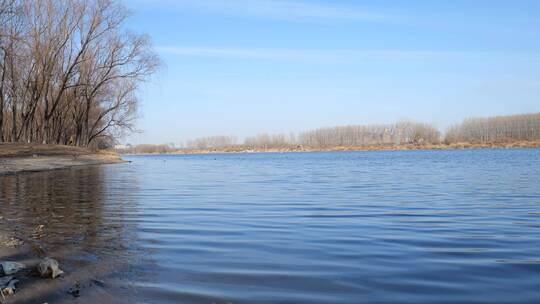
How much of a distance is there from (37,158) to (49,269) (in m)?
29.7

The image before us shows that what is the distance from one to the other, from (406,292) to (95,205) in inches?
375

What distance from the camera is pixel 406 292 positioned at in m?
4.66

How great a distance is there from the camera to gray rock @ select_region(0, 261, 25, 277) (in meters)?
5.06

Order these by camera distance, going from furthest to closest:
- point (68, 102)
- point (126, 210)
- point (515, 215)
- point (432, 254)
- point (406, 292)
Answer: point (68, 102) → point (126, 210) → point (515, 215) → point (432, 254) → point (406, 292)

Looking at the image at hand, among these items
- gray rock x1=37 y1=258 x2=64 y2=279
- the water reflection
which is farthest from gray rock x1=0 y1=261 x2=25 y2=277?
the water reflection

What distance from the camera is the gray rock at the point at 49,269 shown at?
5.08 metres

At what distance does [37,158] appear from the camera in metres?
31.7

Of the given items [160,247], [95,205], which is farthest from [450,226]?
[95,205]

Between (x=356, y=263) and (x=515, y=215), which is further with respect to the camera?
(x=515, y=215)

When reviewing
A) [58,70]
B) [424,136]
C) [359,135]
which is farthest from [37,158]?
[359,135]

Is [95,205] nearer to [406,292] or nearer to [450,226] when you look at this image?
[450,226]

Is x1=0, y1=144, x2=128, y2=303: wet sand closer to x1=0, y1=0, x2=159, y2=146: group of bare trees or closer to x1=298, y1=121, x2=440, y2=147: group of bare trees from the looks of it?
x1=0, y1=0, x2=159, y2=146: group of bare trees

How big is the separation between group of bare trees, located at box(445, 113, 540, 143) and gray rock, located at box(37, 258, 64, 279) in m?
128

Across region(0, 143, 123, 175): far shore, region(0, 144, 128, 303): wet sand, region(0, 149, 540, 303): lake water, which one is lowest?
region(0, 149, 540, 303): lake water
